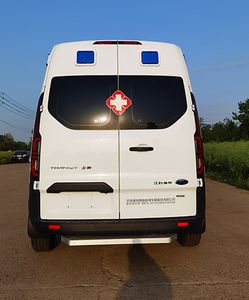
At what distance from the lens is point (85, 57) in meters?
4.97

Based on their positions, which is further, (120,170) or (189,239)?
(189,239)

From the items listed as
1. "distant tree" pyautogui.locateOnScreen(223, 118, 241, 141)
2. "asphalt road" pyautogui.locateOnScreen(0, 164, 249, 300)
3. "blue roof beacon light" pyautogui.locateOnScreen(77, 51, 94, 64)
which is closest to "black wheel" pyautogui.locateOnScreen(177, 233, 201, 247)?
"asphalt road" pyautogui.locateOnScreen(0, 164, 249, 300)

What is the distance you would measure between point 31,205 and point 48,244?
1036 mm

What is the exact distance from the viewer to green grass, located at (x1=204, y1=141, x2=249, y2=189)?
16731 millimetres

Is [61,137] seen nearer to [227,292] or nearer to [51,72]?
[51,72]

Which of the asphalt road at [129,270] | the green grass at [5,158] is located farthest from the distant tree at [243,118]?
the asphalt road at [129,270]

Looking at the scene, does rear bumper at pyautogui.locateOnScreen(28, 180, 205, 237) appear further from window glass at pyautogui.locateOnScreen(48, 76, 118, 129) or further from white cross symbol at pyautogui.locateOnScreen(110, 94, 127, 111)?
white cross symbol at pyautogui.locateOnScreen(110, 94, 127, 111)

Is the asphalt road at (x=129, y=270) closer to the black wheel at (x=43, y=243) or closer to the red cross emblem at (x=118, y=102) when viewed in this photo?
the black wheel at (x=43, y=243)

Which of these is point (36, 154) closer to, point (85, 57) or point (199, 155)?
point (85, 57)

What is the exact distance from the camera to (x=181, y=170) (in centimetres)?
477

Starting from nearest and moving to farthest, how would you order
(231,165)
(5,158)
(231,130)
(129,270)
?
(129,270)
(231,165)
(5,158)
(231,130)

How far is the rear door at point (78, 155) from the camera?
15.3 feet

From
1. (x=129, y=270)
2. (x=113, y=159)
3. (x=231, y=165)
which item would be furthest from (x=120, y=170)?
(x=231, y=165)

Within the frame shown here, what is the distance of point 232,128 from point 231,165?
5193 centimetres
